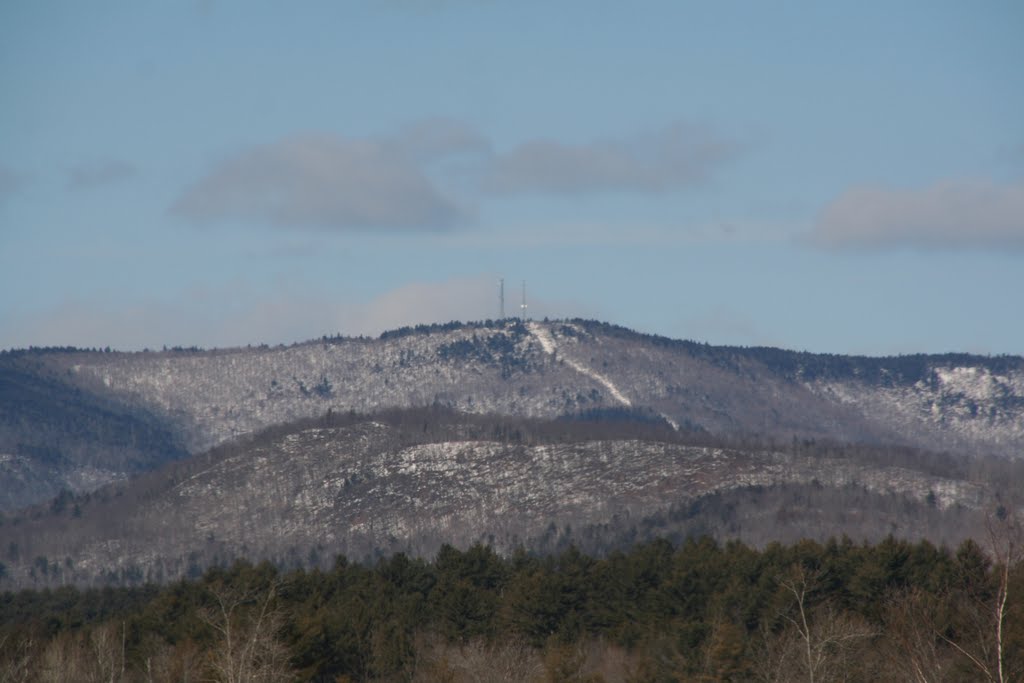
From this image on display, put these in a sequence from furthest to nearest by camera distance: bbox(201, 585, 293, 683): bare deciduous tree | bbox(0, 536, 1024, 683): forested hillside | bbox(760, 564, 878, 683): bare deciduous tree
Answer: bbox(0, 536, 1024, 683): forested hillside < bbox(760, 564, 878, 683): bare deciduous tree < bbox(201, 585, 293, 683): bare deciduous tree

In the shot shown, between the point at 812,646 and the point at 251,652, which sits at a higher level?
the point at 251,652

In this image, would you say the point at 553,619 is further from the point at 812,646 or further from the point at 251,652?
the point at 251,652

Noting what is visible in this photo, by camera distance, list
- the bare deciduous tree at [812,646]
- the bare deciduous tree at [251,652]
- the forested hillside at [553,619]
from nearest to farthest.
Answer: the bare deciduous tree at [251,652] < the bare deciduous tree at [812,646] < the forested hillside at [553,619]

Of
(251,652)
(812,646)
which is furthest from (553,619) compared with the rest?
(251,652)

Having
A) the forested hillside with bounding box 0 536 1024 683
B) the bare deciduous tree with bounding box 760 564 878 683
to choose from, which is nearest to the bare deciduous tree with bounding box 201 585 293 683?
the forested hillside with bounding box 0 536 1024 683

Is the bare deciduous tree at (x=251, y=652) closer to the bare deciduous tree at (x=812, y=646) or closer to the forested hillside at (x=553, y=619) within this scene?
the forested hillside at (x=553, y=619)

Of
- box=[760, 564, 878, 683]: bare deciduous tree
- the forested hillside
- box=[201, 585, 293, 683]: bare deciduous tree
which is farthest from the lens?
the forested hillside

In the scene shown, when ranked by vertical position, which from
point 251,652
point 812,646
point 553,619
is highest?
point 251,652

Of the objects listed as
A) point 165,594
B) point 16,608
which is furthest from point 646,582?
point 16,608

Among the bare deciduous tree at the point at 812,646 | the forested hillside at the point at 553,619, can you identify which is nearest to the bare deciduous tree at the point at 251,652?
the forested hillside at the point at 553,619

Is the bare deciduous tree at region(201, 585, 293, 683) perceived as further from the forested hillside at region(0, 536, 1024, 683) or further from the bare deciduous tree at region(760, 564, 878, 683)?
Answer: the bare deciduous tree at region(760, 564, 878, 683)

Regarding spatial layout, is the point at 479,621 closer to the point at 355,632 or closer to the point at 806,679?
the point at 355,632

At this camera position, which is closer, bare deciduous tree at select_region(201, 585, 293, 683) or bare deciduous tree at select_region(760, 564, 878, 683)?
bare deciduous tree at select_region(201, 585, 293, 683)

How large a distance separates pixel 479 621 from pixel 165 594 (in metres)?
20.1
